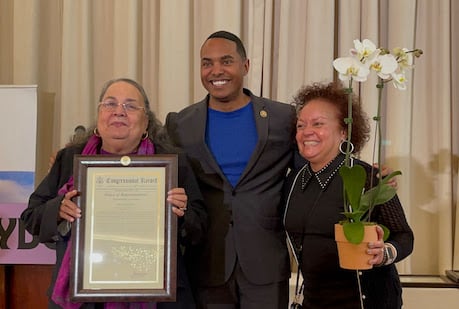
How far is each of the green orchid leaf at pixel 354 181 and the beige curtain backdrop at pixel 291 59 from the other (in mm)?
1280

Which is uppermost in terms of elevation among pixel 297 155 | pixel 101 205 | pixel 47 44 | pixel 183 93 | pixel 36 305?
pixel 47 44

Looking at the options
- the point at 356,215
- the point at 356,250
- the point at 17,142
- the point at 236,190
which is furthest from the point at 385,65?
the point at 17,142

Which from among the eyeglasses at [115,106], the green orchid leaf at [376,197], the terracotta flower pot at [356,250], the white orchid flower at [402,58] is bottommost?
the terracotta flower pot at [356,250]

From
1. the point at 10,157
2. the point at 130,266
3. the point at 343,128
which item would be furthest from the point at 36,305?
the point at 343,128

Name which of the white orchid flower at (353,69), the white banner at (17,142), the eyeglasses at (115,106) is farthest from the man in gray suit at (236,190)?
the white banner at (17,142)

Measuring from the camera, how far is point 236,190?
7.21ft

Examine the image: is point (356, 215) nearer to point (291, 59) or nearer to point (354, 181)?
point (354, 181)

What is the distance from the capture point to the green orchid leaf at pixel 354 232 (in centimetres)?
160

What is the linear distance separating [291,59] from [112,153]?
131 centimetres

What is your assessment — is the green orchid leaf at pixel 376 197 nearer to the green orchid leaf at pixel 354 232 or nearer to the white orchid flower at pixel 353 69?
the green orchid leaf at pixel 354 232

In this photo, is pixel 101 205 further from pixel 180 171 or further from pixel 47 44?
pixel 47 44

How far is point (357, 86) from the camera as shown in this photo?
9.45 ft

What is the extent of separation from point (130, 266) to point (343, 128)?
0.88m

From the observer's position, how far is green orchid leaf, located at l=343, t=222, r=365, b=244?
5.24 ft
